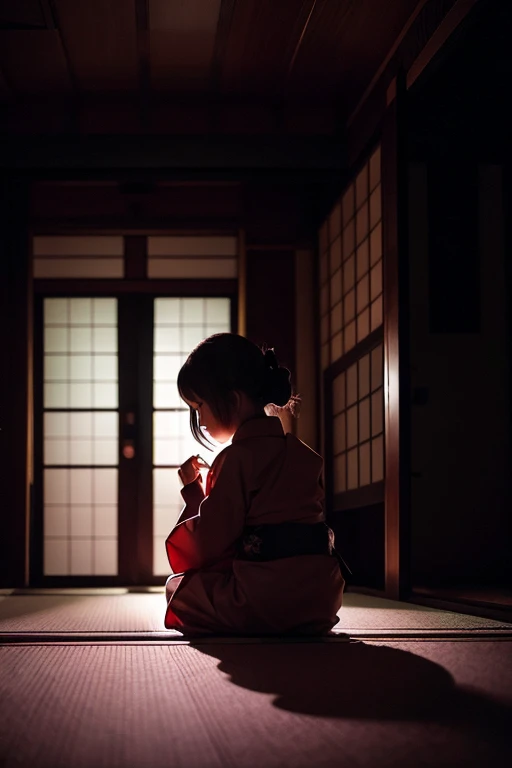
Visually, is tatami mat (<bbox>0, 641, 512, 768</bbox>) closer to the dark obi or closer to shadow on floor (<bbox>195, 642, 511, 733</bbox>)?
shadow on floor (<bbox>195, 642, 511, 733</bbox>)

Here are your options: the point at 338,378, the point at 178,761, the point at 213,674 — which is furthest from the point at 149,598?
the point at 178,761

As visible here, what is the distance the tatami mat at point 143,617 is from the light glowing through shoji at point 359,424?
0.72 meters

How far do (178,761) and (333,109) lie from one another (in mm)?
4176

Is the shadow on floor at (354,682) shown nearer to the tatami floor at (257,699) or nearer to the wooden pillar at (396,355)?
the tatami floor at (257,699)

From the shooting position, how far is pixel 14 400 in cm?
530

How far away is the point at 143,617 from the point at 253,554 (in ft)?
3.17

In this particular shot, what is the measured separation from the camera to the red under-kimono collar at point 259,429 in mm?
2238

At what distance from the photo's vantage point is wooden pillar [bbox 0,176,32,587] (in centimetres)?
524

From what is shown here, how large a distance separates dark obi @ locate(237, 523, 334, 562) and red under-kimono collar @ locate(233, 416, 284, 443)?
0.23 meters

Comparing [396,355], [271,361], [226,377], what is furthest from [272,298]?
[226,377]

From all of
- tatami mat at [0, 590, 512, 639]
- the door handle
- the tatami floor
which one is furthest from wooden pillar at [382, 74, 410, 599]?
the door handle

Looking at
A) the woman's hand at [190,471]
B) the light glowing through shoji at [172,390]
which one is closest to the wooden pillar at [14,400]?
the light glowing through shoji at [172,390]

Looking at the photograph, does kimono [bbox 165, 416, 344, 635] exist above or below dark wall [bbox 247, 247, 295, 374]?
below

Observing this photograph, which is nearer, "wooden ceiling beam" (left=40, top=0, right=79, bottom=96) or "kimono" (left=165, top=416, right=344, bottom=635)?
"kimono" (left=165, top=416, right=344, bottom=635)
